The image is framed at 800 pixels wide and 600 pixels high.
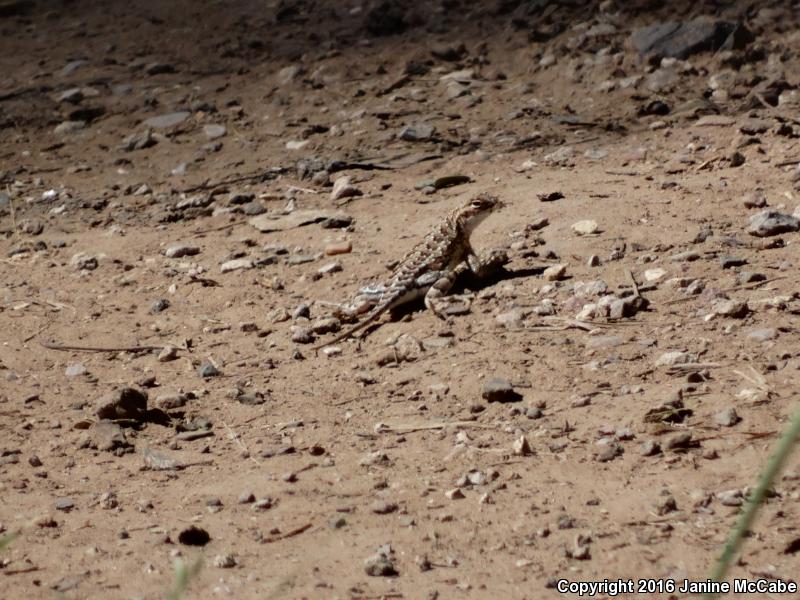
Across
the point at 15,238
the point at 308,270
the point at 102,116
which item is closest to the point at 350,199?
the point at 308,270

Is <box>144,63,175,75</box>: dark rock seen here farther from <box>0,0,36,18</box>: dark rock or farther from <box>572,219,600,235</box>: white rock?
<box>572,219,600,235</box>: white rock

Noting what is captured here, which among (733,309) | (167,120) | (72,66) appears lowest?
(733,309)

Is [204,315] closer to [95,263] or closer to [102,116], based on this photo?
[95,263]

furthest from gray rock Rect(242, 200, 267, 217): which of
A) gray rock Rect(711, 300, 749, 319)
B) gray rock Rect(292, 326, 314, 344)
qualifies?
gray rock Rect(711, 300, 749, 319)

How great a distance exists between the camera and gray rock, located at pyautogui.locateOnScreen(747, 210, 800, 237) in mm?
5957

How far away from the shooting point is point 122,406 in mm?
5121

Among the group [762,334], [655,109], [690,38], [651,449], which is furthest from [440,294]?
[690,38]

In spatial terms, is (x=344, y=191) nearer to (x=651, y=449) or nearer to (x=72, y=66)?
(x=651, y=449)

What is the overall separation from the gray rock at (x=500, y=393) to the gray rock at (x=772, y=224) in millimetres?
1850

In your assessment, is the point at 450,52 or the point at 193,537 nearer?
the point at 193,537

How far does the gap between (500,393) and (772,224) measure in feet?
6.45

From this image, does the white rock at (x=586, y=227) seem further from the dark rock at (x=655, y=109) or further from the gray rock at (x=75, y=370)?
the gray rock at (x=75, y=370)

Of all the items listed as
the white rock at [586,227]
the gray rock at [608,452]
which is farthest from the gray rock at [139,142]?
the gray rock at [608,452]

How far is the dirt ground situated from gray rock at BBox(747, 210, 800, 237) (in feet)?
0.20
